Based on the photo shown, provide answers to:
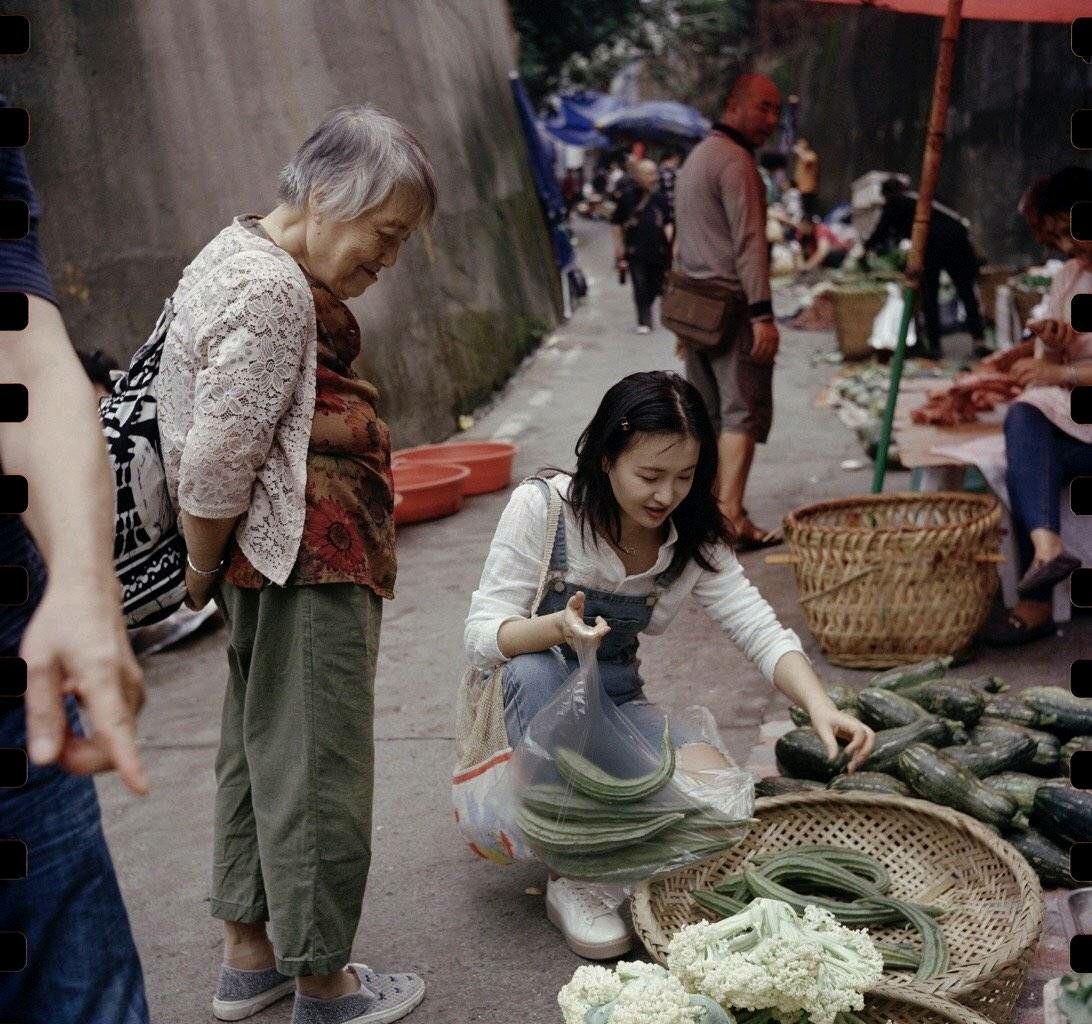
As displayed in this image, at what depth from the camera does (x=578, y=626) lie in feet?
9.40

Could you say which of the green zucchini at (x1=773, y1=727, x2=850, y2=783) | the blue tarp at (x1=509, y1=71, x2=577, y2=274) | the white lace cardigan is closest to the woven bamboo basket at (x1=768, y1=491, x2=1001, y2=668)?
the green zucchini at (x1=773, y1=727, x2=850, y2=783)

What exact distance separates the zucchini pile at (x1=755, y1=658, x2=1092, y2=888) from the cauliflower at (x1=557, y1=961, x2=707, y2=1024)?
1.24 m

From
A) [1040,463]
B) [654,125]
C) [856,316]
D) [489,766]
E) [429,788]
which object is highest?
[489,766]

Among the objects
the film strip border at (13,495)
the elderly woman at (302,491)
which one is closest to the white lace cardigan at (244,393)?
the elderly woman at (302,491)

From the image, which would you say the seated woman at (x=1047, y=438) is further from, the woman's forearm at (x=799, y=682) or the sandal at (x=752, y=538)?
the woman's forearm at (x=799, y=682)

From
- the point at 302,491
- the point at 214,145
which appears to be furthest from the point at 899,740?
the point at 214,145

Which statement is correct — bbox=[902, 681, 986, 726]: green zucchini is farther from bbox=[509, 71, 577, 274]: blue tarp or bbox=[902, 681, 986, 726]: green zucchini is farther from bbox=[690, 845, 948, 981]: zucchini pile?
bbox=[509, 71, 577, 274]: blue tarp

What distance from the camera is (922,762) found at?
3629mm

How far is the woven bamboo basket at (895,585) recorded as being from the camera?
488 centimetres

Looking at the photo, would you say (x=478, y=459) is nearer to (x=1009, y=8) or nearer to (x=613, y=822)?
(x=1009, y=8)

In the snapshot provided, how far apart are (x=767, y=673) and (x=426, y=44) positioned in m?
9.67

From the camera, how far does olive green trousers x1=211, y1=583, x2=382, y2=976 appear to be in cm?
276

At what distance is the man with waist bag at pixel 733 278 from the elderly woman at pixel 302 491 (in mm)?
3917

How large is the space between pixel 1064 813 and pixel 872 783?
1.71 feet
